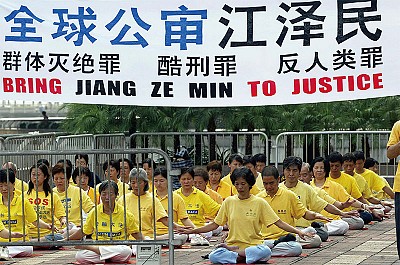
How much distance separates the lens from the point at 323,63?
29.0ft

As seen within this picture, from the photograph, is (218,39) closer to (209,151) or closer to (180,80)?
(180,80)

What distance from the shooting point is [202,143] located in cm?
1986

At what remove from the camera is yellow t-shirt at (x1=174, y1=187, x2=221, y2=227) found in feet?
44.7

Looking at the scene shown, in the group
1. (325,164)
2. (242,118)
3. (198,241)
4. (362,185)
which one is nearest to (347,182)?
(325,164)

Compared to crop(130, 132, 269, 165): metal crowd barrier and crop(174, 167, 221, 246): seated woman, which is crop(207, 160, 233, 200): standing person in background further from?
crop(130, 132, 269, 165): metal crowd barrier

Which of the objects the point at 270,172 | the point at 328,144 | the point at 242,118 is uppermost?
the point at 242,118

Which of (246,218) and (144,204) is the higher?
(144,204)

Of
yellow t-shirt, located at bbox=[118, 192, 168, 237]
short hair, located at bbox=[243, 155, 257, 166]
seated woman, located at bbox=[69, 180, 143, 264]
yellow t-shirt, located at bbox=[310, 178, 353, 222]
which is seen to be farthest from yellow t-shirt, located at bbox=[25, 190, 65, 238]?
short hair, located at bbox=[243, 155, 257, 166]

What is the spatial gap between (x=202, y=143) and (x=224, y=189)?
168 inches

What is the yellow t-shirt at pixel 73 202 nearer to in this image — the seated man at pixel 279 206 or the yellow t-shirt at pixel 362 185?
the seated man at pixel 279 206

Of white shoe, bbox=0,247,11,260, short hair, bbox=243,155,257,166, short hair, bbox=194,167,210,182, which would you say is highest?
short hair, bbox=243,155,257,166

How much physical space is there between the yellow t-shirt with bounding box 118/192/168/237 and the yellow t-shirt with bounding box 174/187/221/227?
1977 millimetres

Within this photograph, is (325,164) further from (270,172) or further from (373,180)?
(270,172)

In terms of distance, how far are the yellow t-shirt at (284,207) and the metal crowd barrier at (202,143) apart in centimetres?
751
